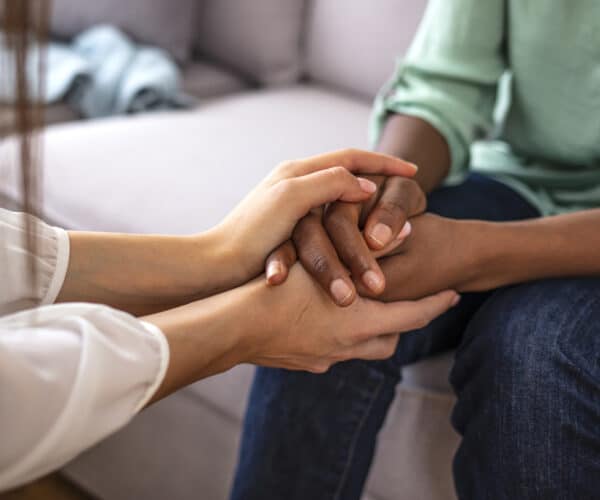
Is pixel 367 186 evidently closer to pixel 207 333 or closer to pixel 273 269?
pixel 273 269

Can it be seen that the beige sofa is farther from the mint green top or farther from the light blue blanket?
the mint green top

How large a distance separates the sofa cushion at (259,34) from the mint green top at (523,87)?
73cm

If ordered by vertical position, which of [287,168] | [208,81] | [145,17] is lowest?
[208,81]

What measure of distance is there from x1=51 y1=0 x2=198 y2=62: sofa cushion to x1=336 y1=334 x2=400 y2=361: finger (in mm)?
1190

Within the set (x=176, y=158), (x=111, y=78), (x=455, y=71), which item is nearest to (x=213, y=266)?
(x=455, y=71)

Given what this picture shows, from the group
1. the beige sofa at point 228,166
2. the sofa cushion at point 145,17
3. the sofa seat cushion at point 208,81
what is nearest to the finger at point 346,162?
the beige sofa at point 228,166

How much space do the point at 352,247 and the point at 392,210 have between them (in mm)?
63

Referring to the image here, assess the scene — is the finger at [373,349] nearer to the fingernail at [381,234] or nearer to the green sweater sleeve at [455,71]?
the fingernail at [381,234]

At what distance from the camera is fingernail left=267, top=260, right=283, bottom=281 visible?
→ 0.72m

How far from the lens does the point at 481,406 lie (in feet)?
2.44

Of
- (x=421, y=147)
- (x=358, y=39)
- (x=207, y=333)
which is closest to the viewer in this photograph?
(x=207, y=333)

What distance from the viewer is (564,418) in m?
0.69

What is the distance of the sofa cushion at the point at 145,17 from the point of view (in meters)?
1.76

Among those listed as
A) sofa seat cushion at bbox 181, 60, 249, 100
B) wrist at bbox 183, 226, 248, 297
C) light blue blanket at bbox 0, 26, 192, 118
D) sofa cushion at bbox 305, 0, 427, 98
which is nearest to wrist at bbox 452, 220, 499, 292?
wrist at bbox 183, 226, 248, 297
